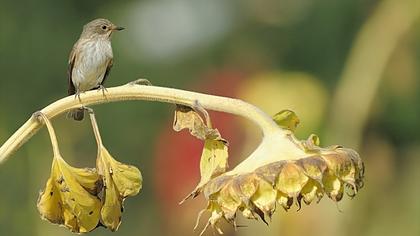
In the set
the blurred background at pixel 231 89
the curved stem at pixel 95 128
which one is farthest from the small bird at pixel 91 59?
the curved stem at pixel 95 128

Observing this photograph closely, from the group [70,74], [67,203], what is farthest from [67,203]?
[70,74]

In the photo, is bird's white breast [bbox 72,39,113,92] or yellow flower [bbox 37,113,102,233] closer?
yellow flower [bbox 37,113,102,233]

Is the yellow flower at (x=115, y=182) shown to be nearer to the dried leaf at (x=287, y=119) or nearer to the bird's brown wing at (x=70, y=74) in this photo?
the dried leaf at (x=287, y=119)

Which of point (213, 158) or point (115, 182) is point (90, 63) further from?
point (213, 158)

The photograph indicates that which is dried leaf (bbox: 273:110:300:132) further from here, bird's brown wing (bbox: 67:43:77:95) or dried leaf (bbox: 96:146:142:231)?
bird's brown wing (bbox: 67:43:77:95)

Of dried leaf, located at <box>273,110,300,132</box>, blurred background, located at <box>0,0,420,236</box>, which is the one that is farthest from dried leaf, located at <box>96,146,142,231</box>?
blurred background, located at <box>0,0,420,236</box>

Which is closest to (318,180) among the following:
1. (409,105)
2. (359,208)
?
(359,208)

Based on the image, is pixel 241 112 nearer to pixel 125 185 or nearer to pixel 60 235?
pixel 125 185
